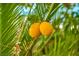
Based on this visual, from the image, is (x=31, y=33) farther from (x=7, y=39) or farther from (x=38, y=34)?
(x=7, y=39)

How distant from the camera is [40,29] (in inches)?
51.7

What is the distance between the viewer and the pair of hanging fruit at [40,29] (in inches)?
51.5

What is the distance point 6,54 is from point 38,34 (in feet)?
0.76

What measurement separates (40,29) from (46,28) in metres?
0.04

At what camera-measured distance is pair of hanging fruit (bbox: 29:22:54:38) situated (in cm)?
131

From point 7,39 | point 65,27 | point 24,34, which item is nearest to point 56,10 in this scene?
point 65,27

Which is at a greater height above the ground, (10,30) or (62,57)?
(10,30)

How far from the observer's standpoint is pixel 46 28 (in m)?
1.30

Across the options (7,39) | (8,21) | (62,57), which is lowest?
(62,57)

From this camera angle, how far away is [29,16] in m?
1.33

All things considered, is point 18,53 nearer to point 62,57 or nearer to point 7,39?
point 7,39

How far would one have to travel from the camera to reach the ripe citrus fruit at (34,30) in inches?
51.7

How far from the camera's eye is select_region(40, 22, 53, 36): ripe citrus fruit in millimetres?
1303

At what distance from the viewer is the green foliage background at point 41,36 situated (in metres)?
1.32
